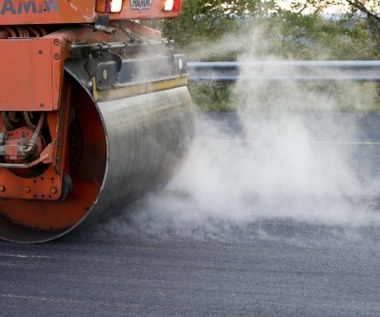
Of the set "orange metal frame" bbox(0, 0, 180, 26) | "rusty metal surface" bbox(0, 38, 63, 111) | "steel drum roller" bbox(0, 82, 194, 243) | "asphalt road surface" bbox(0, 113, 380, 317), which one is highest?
"orange metal frame" bbox(0, 0, 180, 26)

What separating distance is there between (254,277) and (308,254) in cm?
54

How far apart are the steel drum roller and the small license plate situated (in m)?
0.52

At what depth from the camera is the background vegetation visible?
11.6 meters

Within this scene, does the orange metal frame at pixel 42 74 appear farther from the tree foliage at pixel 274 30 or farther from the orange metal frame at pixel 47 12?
the tree foliage at pixel 274 30

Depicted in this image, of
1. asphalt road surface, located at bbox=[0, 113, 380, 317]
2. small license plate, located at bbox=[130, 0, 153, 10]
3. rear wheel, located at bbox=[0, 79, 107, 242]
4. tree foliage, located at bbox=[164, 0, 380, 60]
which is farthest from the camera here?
tree foliage, located at bbox=[164, 0, 380, 60]

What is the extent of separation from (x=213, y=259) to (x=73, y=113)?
1196 mm

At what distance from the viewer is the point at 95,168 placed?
5828 mm

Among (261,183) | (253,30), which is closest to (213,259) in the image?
(261,183)

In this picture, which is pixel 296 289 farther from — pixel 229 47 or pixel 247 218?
pixel 229 47

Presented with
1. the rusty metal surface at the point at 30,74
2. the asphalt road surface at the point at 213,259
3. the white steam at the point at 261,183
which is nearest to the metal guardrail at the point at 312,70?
the white steam at the point at 261,183

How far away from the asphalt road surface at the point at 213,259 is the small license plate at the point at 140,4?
1.27 m

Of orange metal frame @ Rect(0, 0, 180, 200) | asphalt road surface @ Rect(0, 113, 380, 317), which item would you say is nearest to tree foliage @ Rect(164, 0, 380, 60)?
asphalt road surface @ Rect(0, 113, 380, 317)

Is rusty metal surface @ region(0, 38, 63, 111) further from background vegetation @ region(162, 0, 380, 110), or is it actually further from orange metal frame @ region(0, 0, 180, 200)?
background vegetation @ region(162, 0, 380, 110)

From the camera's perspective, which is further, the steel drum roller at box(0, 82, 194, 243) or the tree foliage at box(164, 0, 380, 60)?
the tree foliage at box(164, 0, 380, 60)
